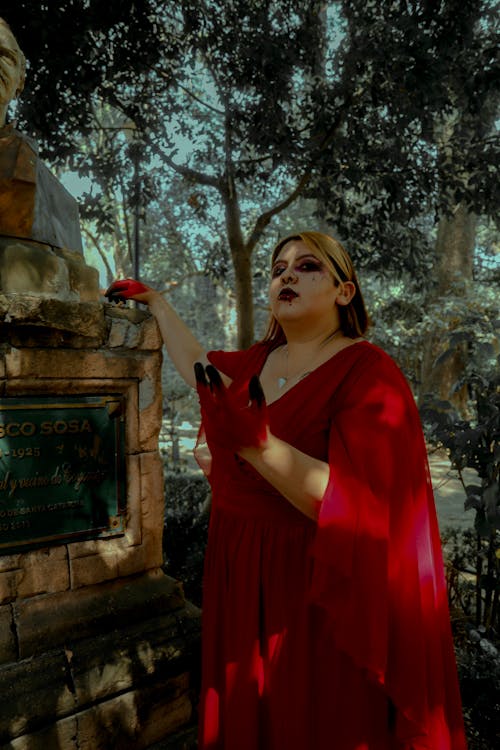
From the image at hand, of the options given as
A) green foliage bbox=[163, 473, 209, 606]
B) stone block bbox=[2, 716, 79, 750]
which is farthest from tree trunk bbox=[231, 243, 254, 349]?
stone block bbox=[2, 716, 79, 750]

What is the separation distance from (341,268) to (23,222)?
114cm

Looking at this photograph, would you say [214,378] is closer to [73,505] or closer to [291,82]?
[73,505]

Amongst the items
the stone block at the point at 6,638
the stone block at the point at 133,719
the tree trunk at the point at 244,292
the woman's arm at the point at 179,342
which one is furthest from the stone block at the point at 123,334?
the tree trunk at the point at 244,292

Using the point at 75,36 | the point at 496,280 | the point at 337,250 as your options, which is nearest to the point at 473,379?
the point at 337,250

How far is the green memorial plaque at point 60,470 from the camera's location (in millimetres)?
1715

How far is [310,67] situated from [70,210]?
11.1ft

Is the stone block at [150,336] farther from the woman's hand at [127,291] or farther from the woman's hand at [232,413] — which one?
the woman's hand at [232,413]

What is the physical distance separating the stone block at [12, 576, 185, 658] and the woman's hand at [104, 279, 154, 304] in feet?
3.60

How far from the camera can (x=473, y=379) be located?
3008mm

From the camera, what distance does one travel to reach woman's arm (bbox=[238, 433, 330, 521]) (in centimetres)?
125

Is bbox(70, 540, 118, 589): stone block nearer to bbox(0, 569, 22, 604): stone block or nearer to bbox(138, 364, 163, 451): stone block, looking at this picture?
bbox(0, 569, 22, 604): stone block

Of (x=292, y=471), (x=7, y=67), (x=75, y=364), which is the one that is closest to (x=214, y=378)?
(x=292, y=471)

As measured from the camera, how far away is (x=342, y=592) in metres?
1.30

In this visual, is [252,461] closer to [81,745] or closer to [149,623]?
[149,623]
